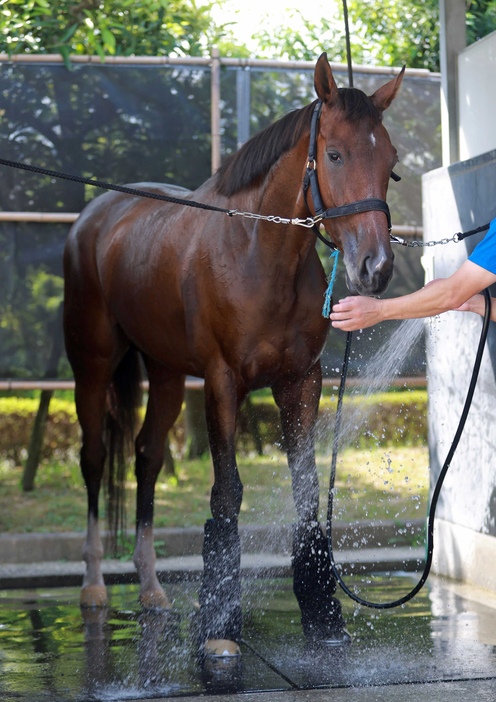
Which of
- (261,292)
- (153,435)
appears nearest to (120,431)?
(153,435)

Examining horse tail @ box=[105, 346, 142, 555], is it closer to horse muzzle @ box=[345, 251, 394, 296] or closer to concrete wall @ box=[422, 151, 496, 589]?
concrete wall @ box=[422, 151, 496, 589]

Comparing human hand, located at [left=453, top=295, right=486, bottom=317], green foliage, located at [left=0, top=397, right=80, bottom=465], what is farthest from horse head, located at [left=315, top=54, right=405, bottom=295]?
green foliage, located at [left=0, top=397, right=80, bottom=465]

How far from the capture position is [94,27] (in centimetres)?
589

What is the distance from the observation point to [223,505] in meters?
3.27

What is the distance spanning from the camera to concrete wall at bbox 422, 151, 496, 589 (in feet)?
13.2

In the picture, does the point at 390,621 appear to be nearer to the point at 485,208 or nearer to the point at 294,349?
the point at 294,349

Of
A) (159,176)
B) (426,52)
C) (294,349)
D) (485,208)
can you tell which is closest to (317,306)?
(294,349)

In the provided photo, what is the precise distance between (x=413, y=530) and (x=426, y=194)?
2.09 meters

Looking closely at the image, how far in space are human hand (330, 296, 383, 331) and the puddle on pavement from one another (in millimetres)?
1228

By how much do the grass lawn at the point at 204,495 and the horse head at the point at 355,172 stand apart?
87.9 inches

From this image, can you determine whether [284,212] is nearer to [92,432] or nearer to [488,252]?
[488,252]

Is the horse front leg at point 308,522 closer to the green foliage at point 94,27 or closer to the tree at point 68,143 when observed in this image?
the tree at point 68,143

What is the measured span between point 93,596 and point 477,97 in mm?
3275

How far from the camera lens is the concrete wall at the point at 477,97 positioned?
4.22 metres
